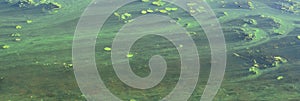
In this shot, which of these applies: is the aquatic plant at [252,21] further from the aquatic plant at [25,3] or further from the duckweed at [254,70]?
the aquatic plant at [25,3]

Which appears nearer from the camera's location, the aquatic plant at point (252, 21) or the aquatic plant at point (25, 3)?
the aquatic plant at point (252, 21)

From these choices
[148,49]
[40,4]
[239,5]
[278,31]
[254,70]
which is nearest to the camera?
[254,70]

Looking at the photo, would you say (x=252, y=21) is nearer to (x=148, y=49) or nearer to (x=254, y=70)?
(x=254, y=70)

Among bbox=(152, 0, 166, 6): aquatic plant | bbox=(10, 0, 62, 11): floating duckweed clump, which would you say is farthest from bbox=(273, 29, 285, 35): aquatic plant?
bbox=(10, 0, 62, 11): floating duckweed clump

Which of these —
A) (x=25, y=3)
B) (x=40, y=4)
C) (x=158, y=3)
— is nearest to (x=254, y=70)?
(x=158, y=3)

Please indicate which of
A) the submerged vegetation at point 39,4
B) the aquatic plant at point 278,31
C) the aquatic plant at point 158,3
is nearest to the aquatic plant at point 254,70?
the aquatic plant at point 278,31

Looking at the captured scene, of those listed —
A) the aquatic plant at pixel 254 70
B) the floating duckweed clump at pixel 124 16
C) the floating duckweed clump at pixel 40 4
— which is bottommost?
the aquatic plant at pixel 254 70

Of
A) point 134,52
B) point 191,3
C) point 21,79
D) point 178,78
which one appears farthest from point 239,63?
point 21,79

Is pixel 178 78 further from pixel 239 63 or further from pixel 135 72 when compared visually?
pixel 239 63

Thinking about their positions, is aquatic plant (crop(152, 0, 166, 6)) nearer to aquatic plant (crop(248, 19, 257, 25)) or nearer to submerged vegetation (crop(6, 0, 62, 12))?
aquatic plant (crop(248, 19, 257, 25))
